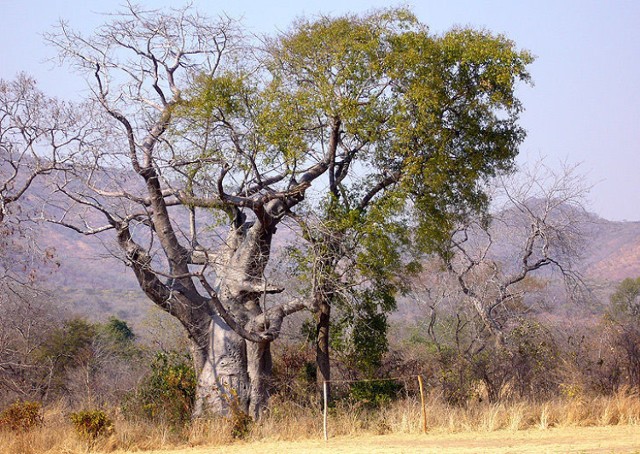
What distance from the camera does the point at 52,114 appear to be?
1476 cm

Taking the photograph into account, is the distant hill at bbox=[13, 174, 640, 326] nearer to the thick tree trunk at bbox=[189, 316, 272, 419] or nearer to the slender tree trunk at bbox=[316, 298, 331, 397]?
the thick tree trunk at bbox=[189, 316, 272, 419]

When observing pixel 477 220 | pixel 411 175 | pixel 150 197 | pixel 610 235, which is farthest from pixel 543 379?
pixel 610 235

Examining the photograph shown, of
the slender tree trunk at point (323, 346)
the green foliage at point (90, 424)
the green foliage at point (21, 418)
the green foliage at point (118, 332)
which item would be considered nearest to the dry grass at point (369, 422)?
the green foliage at point (90, 424)

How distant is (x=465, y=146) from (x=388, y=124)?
1.70 metres

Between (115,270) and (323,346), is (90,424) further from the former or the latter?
(115,270)

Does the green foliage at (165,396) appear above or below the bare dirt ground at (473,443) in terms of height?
above

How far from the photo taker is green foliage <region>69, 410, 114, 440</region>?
12883 millimetres

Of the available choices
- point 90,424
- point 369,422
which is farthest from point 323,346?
point 90,424

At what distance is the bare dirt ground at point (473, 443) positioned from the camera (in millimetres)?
11867

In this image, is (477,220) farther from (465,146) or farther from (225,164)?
(225,164)

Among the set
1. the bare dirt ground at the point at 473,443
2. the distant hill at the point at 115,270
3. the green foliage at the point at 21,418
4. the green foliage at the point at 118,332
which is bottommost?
the bare dirt ground at the point at 473,443

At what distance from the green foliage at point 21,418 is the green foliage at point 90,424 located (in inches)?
30.5

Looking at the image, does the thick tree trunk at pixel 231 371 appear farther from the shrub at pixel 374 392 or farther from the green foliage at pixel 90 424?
the green foliage at pixel 90 424

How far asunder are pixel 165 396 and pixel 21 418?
2987 mm
